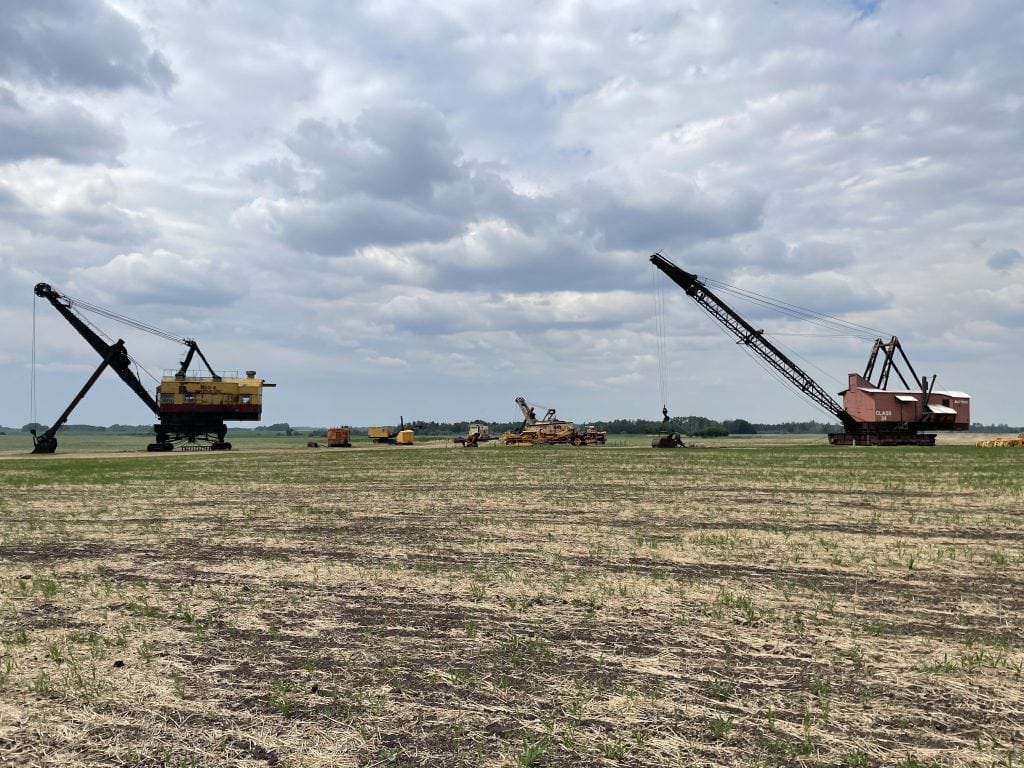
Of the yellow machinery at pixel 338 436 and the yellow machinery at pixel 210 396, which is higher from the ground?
the yellow machinery at pixel 210 396

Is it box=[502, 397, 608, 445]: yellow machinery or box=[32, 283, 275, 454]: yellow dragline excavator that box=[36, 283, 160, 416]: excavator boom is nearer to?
box=[32, 283, 275, 454]: yellow dragline excavator

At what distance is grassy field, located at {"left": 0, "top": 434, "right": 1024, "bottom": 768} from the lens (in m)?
4.71

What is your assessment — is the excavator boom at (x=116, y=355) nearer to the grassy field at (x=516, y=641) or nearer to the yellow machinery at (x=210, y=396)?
the yellow machinery at (x=210, y=396)

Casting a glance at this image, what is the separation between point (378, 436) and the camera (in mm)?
87562

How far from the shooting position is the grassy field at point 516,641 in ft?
15.5

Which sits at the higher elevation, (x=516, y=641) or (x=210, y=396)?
(x=210, y=396)

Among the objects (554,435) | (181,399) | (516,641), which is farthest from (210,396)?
(516,641)

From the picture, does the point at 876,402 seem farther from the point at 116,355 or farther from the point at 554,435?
the point at 116,355

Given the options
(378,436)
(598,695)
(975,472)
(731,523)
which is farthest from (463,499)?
(378,436)

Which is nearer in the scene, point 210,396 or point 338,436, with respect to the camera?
point 210,396

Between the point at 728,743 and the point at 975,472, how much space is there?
95.7 feet

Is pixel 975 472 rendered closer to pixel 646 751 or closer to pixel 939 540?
pixel 939 540

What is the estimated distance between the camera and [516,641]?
22.5ft

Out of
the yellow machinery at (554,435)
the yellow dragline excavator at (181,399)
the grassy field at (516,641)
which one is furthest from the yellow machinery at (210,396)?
the grassy field at (516,641)
